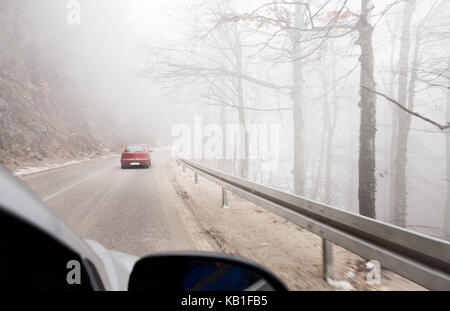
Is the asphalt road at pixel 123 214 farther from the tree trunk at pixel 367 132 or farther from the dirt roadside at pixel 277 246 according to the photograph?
the tree trunk at pixel 367 132

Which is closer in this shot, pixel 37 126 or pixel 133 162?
pixel 133 162

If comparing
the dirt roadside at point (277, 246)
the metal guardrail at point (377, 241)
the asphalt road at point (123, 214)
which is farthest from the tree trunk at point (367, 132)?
the asphalt road at point (123, 214)

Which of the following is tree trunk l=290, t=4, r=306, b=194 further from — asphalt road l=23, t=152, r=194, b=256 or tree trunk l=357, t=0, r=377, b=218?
asphalt road l=23, t=152, r=194, b=256

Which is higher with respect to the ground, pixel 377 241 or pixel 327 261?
pixel 377 241

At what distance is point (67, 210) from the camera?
18.5 feet

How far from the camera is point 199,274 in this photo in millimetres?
1140

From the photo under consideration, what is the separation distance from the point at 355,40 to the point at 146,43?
7.42 meters

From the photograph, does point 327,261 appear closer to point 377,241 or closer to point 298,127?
point 377,241

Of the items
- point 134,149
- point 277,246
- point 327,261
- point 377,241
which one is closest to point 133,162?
point 134,149

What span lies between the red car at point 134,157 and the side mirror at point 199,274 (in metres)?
14.9

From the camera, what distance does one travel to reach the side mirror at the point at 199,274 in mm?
1054

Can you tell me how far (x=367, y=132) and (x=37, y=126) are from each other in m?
22.7

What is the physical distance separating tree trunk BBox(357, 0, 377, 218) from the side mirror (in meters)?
5.13
